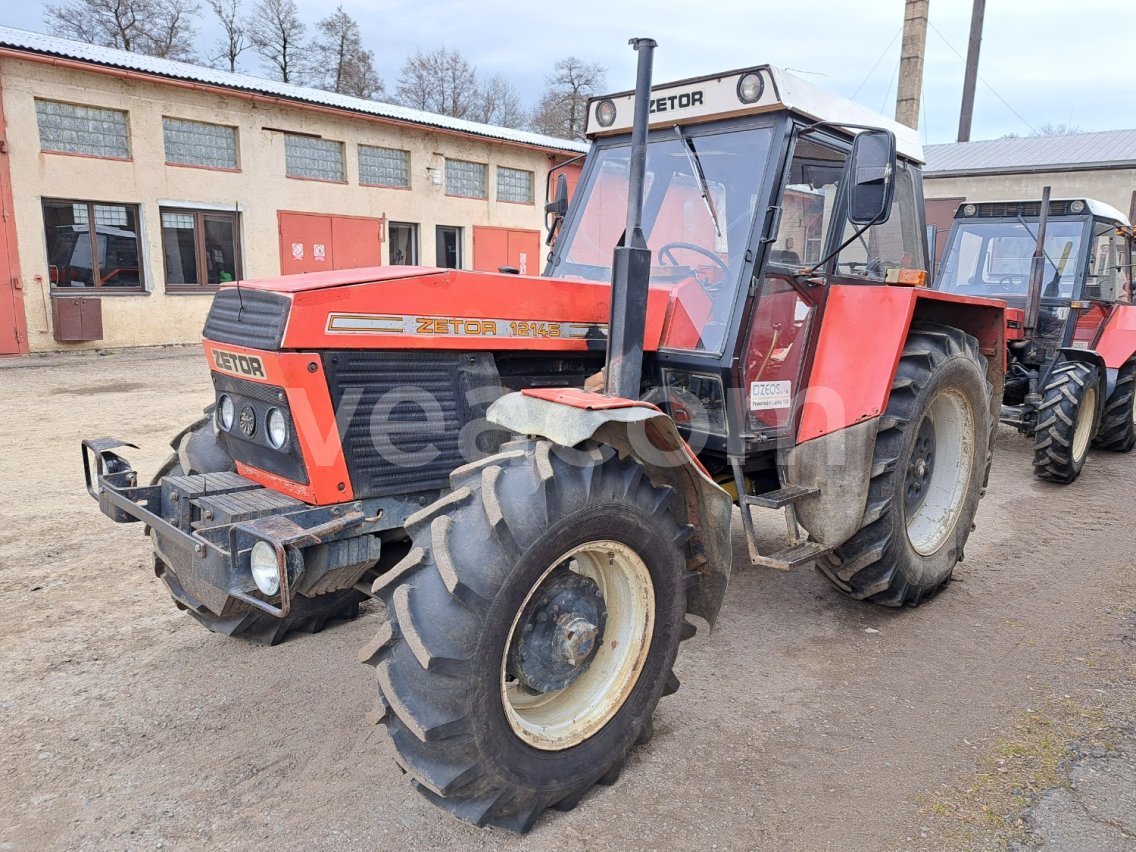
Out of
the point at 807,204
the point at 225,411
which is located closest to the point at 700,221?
the point at 807,204

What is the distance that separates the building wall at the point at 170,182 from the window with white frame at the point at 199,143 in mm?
142

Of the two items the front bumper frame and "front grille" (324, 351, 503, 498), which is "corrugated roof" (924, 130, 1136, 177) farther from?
the front bumper frame

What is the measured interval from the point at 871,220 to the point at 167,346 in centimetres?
1393

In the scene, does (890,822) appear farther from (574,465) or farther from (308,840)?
(308,840)

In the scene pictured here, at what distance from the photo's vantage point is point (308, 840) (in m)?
2.39

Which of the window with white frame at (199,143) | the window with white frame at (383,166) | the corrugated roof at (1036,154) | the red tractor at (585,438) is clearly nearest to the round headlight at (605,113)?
the red tractor at (585,438)

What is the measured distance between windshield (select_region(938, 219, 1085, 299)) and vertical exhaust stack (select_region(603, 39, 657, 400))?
6.18m

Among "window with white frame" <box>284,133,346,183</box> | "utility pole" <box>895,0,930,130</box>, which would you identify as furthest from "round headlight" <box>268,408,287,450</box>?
"window with white frame" <box>284,133,346,183</box>

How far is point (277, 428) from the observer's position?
2840 mm

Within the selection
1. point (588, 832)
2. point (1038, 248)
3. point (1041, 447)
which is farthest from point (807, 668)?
point (1038, 248)

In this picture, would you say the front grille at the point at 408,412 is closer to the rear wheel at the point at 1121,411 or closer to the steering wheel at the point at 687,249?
the steering wheel at the point at 687,249

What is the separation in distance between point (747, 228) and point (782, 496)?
1.13 m

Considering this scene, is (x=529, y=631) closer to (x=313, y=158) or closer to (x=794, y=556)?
(x=794, y=556)

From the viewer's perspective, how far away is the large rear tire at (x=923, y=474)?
145 inches
